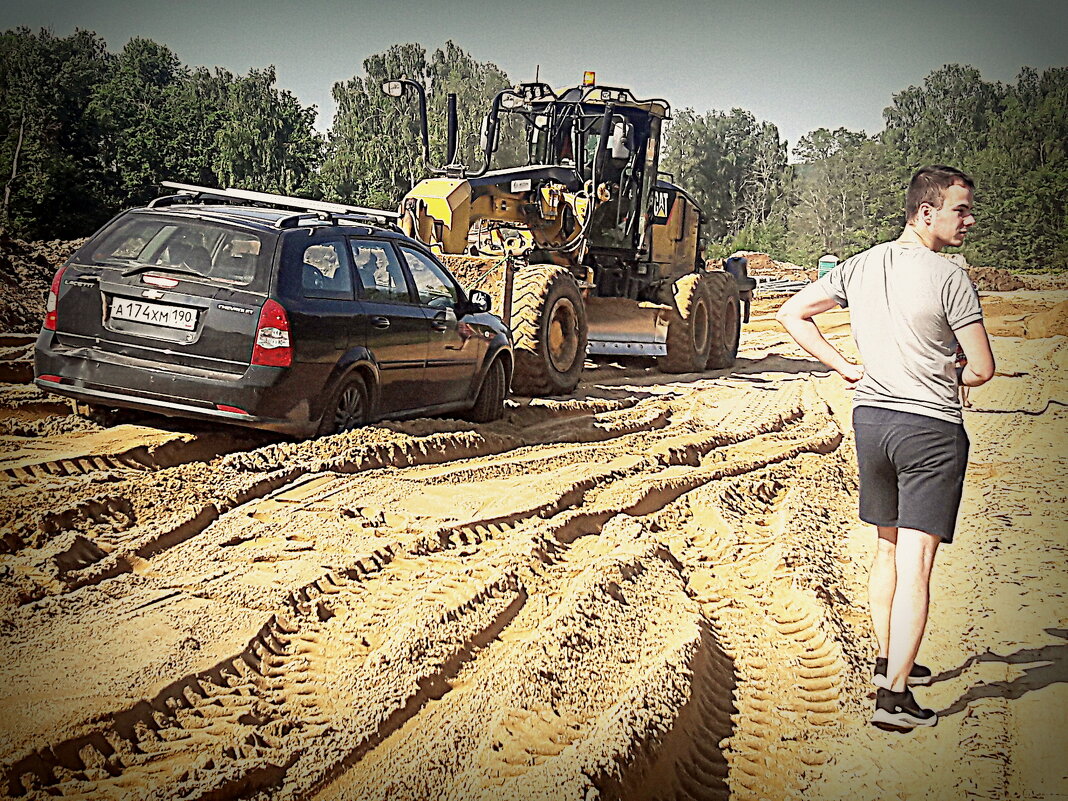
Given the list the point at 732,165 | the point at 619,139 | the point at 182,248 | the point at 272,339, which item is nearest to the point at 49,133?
the point at 182,248

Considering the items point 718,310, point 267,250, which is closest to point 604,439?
point 267,250

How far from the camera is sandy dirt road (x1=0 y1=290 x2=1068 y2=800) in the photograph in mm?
3891

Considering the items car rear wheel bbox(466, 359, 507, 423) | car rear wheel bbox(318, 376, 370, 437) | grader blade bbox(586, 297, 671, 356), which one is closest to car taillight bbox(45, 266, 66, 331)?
car rear wheel bbox(318, 376, 370, 437)

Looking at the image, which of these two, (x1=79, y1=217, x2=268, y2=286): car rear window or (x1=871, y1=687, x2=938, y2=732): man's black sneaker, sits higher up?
(x1=79, y1=217, x2=268, y2=286): car rear window

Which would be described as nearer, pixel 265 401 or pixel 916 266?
→ pixel 916 266

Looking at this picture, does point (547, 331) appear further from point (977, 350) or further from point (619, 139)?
point (977, 350)

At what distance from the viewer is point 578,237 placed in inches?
594

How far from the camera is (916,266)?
4.54 metres

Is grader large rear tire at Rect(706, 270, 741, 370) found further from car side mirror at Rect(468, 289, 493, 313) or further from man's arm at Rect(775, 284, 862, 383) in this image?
man's arm at Rect(775, 284, 862, 383)

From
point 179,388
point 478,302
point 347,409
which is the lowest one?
point 347,409

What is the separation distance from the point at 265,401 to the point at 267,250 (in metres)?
1.03

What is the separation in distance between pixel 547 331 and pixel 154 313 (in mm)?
6239

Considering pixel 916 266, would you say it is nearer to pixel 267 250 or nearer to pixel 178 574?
pixel 178 574

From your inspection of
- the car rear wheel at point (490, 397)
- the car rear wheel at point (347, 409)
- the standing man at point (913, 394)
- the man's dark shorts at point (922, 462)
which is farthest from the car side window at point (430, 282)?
the man's dark shorts at point (922, 462)
